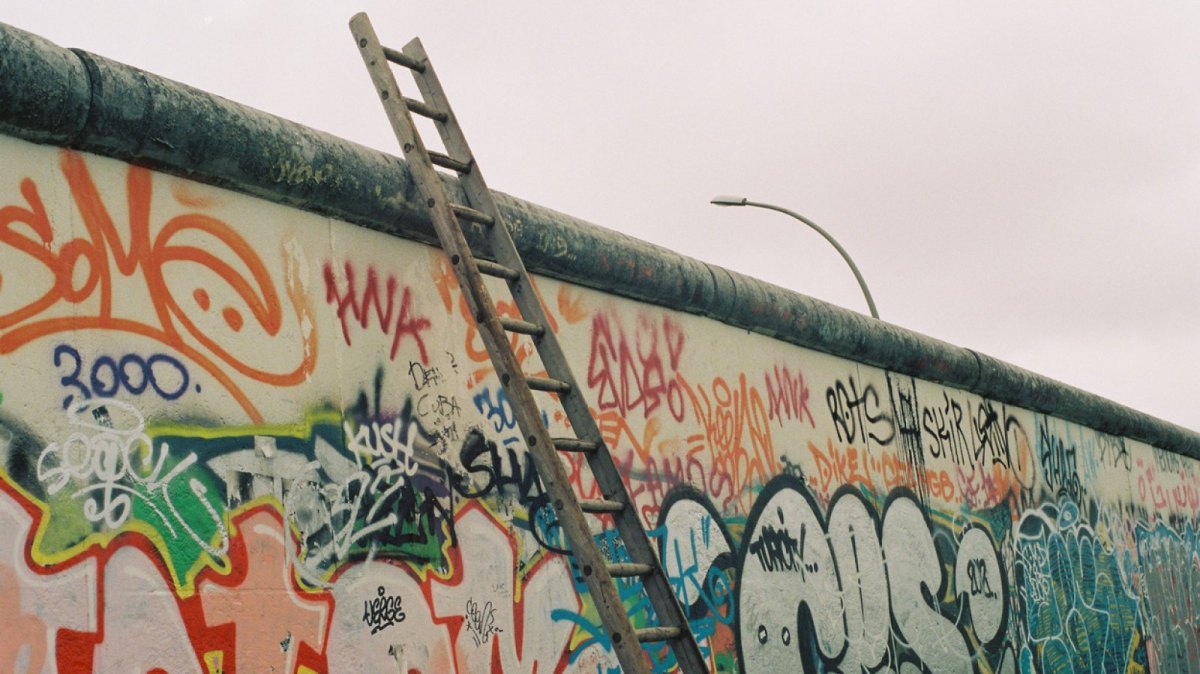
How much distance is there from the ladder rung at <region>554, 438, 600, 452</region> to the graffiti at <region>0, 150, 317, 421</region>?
919mm

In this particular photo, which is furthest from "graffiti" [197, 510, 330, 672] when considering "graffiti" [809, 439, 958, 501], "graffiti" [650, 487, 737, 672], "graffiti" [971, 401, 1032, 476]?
"graffiti" [971, 401, 1032, 476]

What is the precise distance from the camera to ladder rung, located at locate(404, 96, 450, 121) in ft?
17.6

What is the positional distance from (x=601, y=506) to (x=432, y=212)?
1277 millimetres

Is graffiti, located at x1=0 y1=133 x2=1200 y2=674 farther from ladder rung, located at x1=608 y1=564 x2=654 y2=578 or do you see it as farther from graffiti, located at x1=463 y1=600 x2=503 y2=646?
ladder rung, located at x1=608 y1=564 x2=654 y2=578

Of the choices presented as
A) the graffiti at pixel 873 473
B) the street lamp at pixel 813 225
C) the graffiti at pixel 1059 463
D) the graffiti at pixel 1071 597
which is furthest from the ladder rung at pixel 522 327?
the street lamp at pixel 813 225

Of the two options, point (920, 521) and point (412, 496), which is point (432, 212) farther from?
point (920, 521)

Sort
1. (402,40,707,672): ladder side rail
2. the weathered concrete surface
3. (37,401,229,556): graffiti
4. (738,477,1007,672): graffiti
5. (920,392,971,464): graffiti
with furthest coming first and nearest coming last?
(920,392,971,464): graffiti < (738,477,1007,672): graffiti < (402,40,707,672): ladder side rail < the weathered concrete surface < (37,401,229,556): graffiti

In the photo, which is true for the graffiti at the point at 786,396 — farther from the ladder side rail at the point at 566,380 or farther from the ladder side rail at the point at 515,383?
the ladder side rail at the point at 515,383

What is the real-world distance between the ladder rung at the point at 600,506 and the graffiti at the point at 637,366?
1243 mm

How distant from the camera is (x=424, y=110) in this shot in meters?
5.42

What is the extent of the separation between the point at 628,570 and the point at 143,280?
1.98m

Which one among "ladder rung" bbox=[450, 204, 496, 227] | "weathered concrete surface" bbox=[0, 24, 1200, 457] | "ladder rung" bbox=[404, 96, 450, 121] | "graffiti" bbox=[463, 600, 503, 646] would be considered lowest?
"graffiti" bbox=[463, 600, 503, 646]

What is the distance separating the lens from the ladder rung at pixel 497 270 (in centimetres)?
521

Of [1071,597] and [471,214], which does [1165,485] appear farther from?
[471,214]
